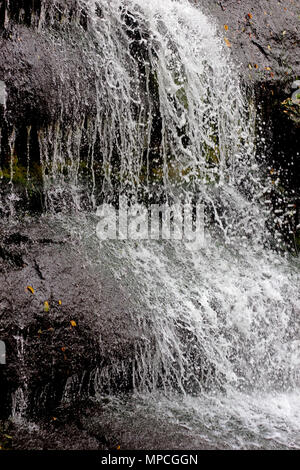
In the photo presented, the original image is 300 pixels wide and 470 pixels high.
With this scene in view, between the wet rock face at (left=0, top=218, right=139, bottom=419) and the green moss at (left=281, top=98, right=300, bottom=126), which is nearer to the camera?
the wet rock face at (left=0, top=218, right=139, bottom=419)

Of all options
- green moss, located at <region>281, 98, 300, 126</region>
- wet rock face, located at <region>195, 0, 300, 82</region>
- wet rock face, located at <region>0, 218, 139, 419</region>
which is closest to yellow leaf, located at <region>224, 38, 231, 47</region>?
wet rock face, located at <region>195, 0, 300, 82</region>

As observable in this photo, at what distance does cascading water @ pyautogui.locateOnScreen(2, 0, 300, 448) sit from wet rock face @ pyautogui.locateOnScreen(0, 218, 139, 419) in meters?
0.12

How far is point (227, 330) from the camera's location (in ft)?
11.5

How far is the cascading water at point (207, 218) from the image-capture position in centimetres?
321

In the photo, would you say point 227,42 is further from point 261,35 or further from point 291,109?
point 291,109

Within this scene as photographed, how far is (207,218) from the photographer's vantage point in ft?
15.4

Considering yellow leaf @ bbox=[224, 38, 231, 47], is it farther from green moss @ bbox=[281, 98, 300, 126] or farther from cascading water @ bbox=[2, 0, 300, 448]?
green moss @ bbox=[281, 98, 300, 126]

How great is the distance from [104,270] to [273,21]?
3724 mm

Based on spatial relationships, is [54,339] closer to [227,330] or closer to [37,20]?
[227,330]

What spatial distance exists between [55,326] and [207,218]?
2.20 m

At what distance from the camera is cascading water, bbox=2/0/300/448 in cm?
321

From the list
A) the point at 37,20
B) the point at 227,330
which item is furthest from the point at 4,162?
the point at 227,330

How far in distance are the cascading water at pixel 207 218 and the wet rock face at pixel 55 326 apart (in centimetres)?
12

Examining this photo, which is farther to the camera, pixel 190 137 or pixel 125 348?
pixel 190 137
